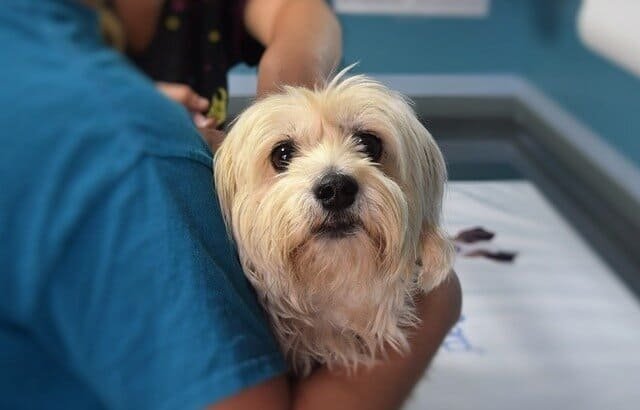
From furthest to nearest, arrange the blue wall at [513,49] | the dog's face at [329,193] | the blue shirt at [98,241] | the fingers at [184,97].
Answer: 1. the blue wall at [513,49]
2. the dog's face at [329,193]
3. the fingers at [184,97]
4. the blue shirt at [98,241]

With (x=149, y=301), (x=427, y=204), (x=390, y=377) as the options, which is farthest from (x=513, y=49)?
(x=149, y=301)

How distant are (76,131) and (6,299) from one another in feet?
0.34

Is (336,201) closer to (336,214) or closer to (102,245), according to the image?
(336,214)

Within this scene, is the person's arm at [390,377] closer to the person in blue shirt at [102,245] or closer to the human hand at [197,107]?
the person in blue shirt at [102,245]

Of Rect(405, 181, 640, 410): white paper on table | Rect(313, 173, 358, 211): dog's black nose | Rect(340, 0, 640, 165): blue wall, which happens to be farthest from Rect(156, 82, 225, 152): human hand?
Rect(340, 0, 640, 165): blue wall

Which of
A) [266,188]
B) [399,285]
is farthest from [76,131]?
[399,285]

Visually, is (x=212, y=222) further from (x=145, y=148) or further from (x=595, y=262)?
(x=595, y=262)

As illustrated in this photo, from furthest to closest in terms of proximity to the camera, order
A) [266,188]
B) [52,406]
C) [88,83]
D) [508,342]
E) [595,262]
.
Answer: [595,262]
[508,342]
[266,188]
[52,406]
[88,83]

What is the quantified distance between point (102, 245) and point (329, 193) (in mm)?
280

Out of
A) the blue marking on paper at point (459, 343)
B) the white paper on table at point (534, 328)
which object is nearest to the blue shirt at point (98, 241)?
the white paper on table at point (534, 328)

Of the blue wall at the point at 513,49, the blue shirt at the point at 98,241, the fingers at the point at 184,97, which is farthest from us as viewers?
the blue wall at the point at 513,49

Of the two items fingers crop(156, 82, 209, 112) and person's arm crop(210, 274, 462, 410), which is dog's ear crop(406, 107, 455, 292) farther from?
fingers crop(156, 82, 209, 112)

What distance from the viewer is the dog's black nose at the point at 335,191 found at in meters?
0.67

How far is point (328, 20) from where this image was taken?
85cm
